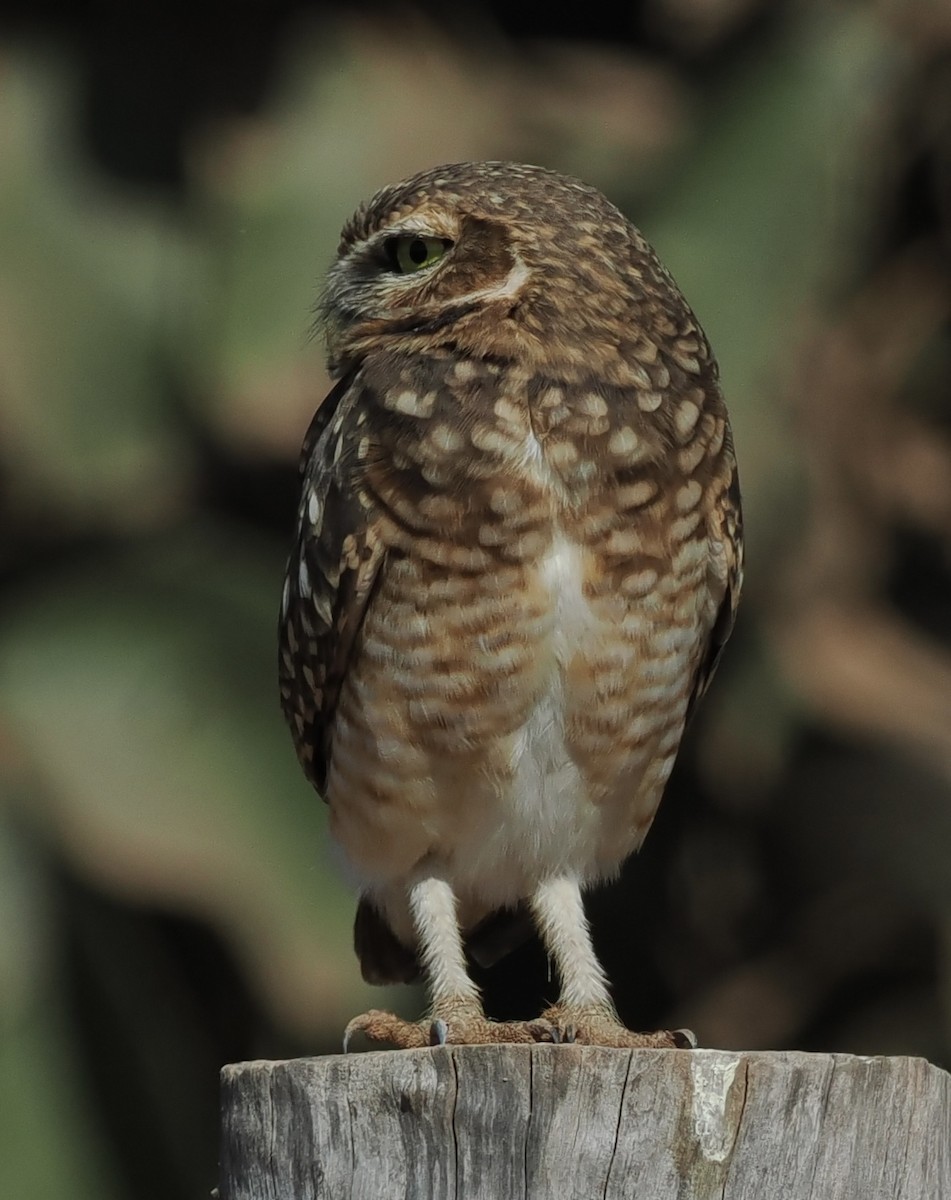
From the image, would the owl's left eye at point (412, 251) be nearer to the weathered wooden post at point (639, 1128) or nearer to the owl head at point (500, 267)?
the owl head at point (500, 267)

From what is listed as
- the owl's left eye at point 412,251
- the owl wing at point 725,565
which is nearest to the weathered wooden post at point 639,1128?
the owl wing at point 725,565

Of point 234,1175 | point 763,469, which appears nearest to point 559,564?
point 234,1175

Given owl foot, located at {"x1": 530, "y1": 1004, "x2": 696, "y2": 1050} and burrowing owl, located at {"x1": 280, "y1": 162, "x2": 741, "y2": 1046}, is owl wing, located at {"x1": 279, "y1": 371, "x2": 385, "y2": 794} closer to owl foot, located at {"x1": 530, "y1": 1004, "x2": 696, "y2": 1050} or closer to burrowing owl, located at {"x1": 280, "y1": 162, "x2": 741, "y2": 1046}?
burrowing owl, located at {"x1": 280, "y1": 162, "x2": 741, "y2": 1046}

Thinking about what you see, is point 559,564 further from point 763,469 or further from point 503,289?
point 763,469

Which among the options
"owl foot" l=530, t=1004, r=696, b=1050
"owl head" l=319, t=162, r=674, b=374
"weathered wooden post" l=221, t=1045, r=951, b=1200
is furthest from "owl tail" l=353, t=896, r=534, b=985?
"weathered wooden post" l=221, t=1045, r=951, b=1200

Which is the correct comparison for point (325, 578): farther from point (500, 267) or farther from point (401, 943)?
point (401, 943)

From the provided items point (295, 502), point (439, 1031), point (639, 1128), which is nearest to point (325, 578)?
point (439, 1031)
